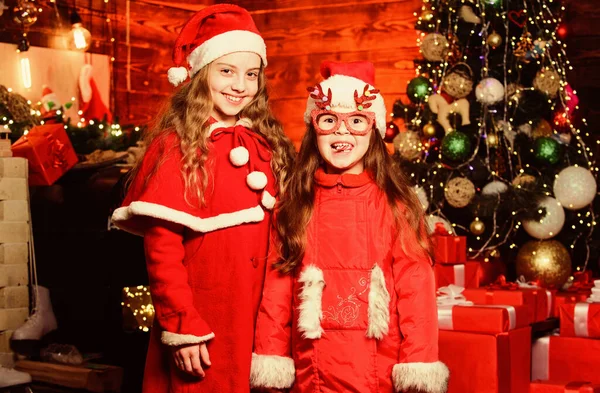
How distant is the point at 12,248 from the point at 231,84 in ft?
5.78

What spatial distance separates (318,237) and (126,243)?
1740 millimetres

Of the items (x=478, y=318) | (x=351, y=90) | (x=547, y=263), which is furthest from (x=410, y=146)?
(x=351, y=90)

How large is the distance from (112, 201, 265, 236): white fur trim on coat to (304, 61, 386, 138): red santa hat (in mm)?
343

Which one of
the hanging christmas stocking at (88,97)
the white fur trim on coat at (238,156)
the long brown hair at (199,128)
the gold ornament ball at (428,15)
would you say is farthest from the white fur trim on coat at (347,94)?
the hanging christmas stocking at (88,97)

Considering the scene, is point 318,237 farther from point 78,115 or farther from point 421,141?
point 78,115

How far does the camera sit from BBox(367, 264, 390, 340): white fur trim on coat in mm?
2223

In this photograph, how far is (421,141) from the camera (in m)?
4.52

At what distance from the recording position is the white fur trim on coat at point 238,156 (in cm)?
235

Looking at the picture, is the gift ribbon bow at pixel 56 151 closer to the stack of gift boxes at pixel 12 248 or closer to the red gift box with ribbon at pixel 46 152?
the red gift box with ribbon at pixel 46 152

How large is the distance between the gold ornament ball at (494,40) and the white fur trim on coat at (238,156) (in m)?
2.29

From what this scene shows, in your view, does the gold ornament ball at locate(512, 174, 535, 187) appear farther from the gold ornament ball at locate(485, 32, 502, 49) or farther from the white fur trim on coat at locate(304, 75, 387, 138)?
the white fur trim on coat at locate(304, 75, 387, 138)

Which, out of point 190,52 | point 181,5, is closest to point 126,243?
point 190,52

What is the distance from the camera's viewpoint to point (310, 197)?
94.0 inches

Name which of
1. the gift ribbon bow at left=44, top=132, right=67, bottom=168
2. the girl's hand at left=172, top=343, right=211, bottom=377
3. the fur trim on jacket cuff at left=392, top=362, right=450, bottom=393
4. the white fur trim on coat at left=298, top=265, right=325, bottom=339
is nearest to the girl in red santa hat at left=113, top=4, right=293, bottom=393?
the girl's hand at left=172, top=343, right=211, bottom=377
